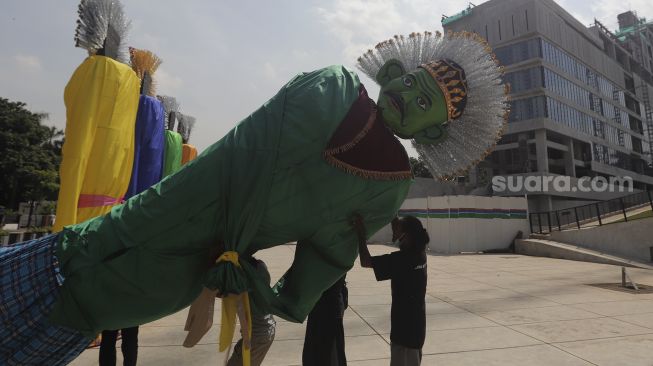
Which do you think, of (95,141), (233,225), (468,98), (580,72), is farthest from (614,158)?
(233,225)

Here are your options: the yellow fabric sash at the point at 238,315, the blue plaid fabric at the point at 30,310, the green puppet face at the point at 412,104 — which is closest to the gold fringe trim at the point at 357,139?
the green puppet face at the point at 412,104

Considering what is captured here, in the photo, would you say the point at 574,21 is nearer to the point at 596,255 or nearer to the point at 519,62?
the point at 519,62

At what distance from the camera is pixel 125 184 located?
7.70 ft

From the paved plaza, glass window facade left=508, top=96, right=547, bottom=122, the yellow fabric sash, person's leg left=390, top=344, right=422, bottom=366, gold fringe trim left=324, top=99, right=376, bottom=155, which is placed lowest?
the paved plaza

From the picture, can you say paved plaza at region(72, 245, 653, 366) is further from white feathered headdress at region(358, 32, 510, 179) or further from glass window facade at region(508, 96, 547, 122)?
glass window facade at region(508, 96, 547, 122)

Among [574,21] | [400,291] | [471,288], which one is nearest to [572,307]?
[471,288]

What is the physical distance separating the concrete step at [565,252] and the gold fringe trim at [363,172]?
12.2 meters

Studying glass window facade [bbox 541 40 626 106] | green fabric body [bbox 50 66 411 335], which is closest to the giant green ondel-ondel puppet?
green fabric body [bbox 50 66 411 335]

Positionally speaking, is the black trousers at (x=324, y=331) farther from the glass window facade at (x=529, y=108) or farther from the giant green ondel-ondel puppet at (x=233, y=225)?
the glass window facade at (x=529, y=108)

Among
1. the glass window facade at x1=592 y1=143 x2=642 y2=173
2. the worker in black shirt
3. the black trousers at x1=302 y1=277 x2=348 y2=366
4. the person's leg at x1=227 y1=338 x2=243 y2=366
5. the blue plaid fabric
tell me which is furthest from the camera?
the glass window facade at x1=592 y1=143 x2=642 y2=173

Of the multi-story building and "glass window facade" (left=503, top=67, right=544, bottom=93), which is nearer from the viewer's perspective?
"glass window facade" (left=503, top=67, right=544, bottom=93)

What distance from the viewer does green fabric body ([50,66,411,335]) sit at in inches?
48.9

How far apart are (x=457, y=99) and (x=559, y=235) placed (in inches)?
576

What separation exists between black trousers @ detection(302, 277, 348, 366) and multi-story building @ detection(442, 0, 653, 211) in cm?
2811
